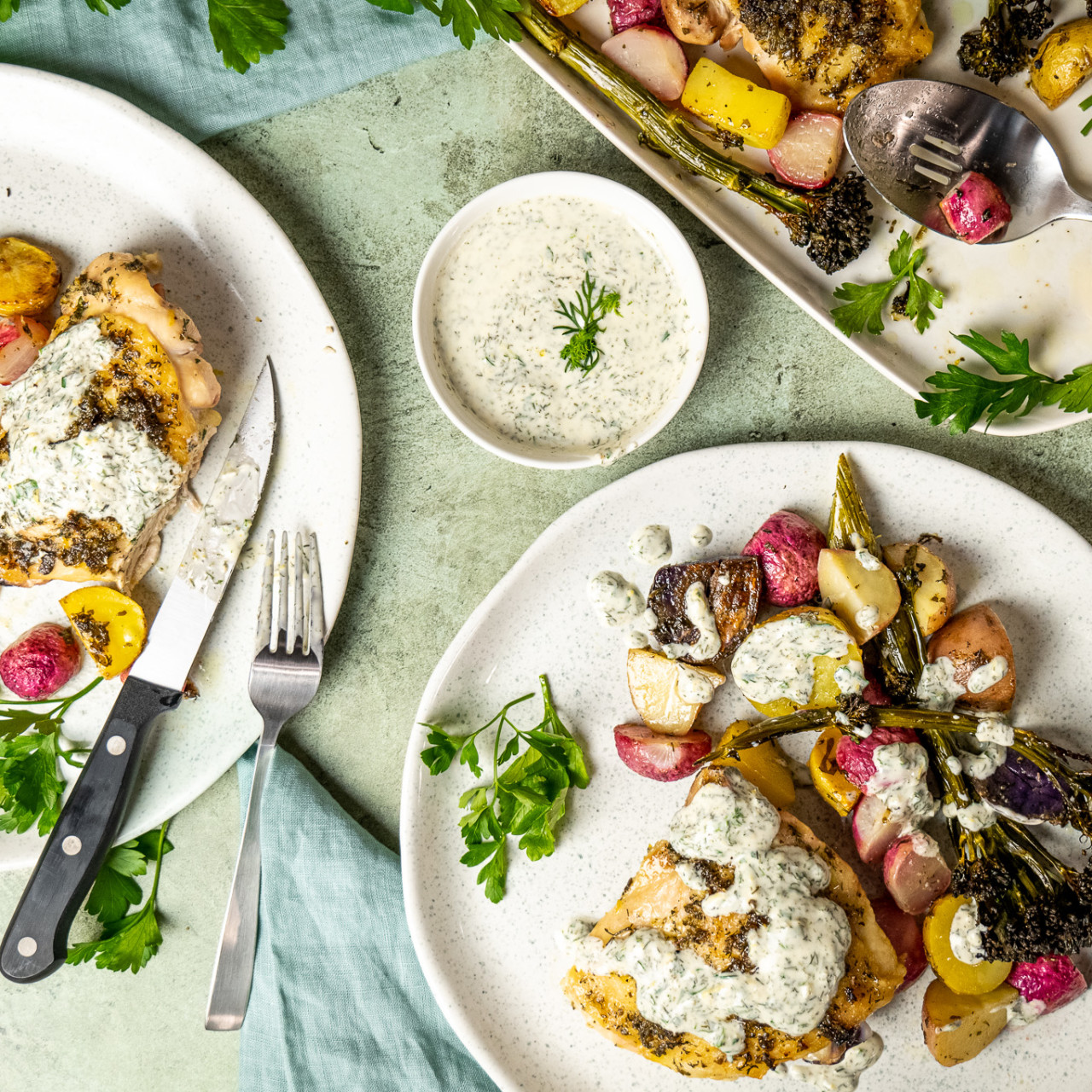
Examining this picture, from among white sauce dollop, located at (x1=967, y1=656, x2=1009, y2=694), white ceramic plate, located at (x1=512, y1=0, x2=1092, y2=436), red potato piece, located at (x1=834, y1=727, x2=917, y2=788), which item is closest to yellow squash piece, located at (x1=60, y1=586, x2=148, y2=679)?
white ceramic plate, located at (x1=512, y1=0, x2=1092, y2=436)

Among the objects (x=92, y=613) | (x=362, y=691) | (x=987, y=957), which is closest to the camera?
(x=987, y=957)

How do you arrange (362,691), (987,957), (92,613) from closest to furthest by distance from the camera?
(987,957) → (92,613) → (362,691)

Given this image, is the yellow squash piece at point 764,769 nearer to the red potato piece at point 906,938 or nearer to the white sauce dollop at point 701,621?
the white sauce dollop at point 701,621

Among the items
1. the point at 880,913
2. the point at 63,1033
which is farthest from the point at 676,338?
the point at 63,1033

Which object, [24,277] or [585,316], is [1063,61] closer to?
[585,316]

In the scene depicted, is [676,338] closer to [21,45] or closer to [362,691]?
[362,691]

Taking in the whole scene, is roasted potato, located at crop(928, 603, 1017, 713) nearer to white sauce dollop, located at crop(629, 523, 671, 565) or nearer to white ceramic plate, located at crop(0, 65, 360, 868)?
white sauce dollop, located at crop(629, 523, 671, 565)
